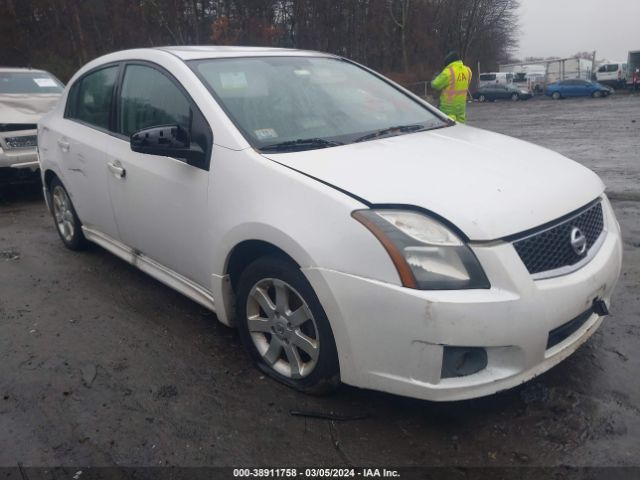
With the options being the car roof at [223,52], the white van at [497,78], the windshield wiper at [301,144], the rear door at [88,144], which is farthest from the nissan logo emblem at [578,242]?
the white van at [497,78]

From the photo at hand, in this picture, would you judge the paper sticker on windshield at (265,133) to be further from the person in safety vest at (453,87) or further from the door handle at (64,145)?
the person in safety vest at (453,87)

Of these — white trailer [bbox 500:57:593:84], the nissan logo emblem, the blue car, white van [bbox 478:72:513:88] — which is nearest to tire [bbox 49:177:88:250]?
the nissan logo emblem

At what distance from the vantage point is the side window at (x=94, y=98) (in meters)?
4.02

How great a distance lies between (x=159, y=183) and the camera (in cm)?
328

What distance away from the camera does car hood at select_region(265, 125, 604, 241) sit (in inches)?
90.1

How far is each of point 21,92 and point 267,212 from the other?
23.8 feet

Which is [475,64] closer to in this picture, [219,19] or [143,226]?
[219,19]

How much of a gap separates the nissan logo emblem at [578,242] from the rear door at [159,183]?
1784 mm

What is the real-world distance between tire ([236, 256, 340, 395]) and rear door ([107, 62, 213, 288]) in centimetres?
39

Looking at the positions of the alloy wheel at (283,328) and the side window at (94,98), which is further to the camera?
the side window at (94,98)

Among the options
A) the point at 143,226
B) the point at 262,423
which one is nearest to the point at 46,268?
the point at 143,226

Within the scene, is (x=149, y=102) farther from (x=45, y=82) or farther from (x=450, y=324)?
(x=45, y=82)

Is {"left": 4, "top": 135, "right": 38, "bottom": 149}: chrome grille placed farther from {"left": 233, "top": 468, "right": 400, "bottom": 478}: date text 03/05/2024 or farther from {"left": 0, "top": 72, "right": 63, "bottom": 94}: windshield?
{"left": 233, "top": 468, "right": 400, "bottom": 478}: date text 03/05/2024

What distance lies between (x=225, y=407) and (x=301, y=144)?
137cm
